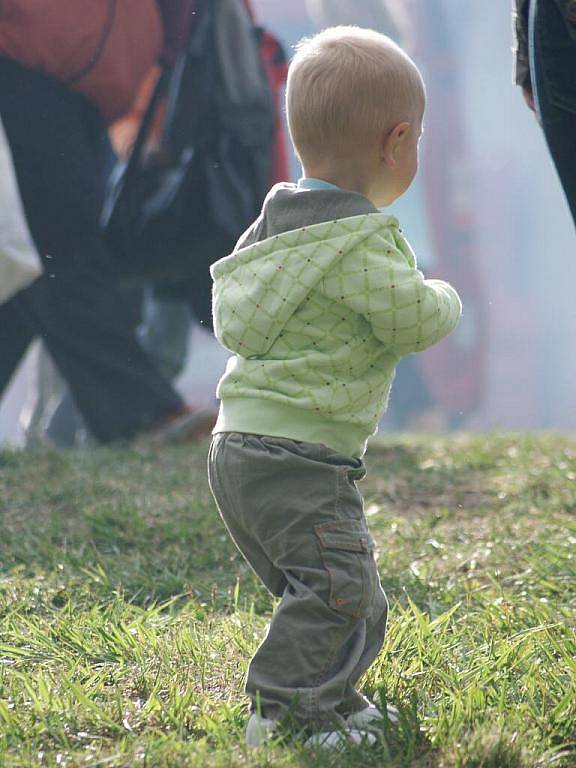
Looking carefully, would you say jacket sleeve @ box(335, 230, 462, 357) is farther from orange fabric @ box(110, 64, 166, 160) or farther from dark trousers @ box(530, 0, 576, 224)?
orange fabric @ box(110, 64, 166, 160)

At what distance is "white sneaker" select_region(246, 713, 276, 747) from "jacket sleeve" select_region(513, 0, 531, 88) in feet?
4.51

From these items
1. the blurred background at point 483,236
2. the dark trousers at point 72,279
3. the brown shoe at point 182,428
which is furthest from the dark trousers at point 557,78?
the blurred background at point 483,236

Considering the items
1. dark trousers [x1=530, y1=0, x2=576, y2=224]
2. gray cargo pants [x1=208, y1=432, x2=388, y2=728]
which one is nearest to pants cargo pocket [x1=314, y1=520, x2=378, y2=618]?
gray cargo pants [x1=208, y1=432, x2=388, y2=728]

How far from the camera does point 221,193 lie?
4.48 metres

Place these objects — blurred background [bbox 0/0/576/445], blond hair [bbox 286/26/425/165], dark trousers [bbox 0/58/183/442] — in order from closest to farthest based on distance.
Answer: blond hair [bbox 286/26/425/165] → dark trousers [bbox 0/58/183/442] → blurred background [bbox 0/0/576/445]

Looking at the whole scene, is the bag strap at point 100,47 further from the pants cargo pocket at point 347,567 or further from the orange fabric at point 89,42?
the pants cargo pocket at point 347,567

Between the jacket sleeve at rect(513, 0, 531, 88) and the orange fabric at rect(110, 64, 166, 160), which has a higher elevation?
the jacket sleeve at rect(513, 0, 531, 88)

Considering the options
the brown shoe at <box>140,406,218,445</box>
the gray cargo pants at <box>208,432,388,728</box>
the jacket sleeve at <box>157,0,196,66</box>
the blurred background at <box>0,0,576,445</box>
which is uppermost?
the jacket sleeve at <box>157,0,196,66</box>

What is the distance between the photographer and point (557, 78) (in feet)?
6.50

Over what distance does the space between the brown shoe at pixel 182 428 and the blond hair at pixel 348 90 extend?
273 cm

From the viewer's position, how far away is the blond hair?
5.18 feet

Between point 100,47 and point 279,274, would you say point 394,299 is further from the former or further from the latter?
point 100,47

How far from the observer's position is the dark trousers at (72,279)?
4219 millimetres

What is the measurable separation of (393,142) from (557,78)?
53 cm
